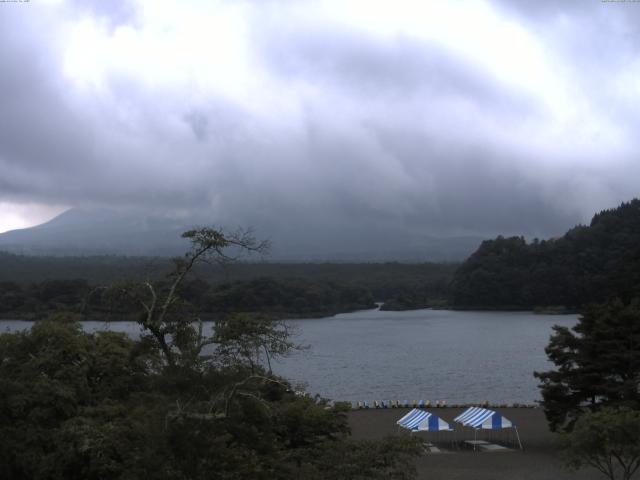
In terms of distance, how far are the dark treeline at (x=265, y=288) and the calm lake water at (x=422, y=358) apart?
3.47 m

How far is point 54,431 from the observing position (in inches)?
388

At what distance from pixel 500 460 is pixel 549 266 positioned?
70627 millimetres

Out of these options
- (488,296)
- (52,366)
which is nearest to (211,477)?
(52,366)

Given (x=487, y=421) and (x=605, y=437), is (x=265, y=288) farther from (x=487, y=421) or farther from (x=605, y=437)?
(x=605, y=437)

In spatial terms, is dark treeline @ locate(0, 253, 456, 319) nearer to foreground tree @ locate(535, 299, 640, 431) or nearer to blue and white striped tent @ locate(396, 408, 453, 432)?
blue and white striped tent @ locate(396, 408, 453, 432)

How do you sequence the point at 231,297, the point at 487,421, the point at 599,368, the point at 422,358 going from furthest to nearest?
the point at 231,297, the point at 422,358, the point at 487,421, the point at 599,368

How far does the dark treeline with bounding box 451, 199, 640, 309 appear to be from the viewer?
3169 inches

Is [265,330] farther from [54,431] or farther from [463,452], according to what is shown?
[463,452]

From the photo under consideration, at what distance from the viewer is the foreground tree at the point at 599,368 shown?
58.9 ft

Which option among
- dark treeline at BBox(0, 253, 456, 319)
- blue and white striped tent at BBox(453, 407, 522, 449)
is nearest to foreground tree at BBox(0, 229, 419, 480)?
blue and white striped tent at BBox(453, 407, 522, 449)

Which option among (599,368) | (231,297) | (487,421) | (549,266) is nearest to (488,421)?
(487,421)

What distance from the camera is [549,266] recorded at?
84.6 metres

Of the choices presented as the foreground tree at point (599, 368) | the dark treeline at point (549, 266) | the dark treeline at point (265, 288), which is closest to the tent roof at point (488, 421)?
the foreground tree at point (599, 368)

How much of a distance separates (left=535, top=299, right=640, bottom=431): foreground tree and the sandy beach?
103cm
